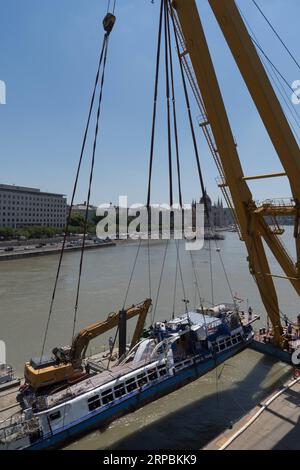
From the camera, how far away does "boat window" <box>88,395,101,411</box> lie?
9.02 m

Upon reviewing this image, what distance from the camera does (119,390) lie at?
9.62 meters

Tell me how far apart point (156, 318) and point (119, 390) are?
9.76 m

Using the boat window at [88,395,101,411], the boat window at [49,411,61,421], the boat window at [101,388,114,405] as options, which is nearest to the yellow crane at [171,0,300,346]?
the boat window at [101,388,114,405]

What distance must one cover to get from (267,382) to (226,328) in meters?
2.33

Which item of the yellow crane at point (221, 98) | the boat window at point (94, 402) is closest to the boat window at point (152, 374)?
the boat window at point (94, 402)

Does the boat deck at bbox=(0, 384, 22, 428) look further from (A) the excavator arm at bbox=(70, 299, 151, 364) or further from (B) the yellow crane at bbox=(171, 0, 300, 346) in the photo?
(B) the yellow crane at bbox=(171, 0, 300, 346)

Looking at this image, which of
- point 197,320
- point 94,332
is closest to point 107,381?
point 94,332

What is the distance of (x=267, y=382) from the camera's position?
1219 cm

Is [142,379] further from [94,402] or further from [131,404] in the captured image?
[94,402]

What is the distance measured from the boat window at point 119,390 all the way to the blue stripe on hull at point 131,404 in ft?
0.69

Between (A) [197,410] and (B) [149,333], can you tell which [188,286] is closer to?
(B) [149,333]

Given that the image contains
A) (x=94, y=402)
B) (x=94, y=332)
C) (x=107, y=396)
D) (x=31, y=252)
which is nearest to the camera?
(x=94, y=402)

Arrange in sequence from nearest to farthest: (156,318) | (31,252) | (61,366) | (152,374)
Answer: (61,366) → (152,374) → (156,318) → (31,252)

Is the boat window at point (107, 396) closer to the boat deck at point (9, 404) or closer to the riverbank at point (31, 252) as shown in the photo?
the boat deck at point (9, 404)
